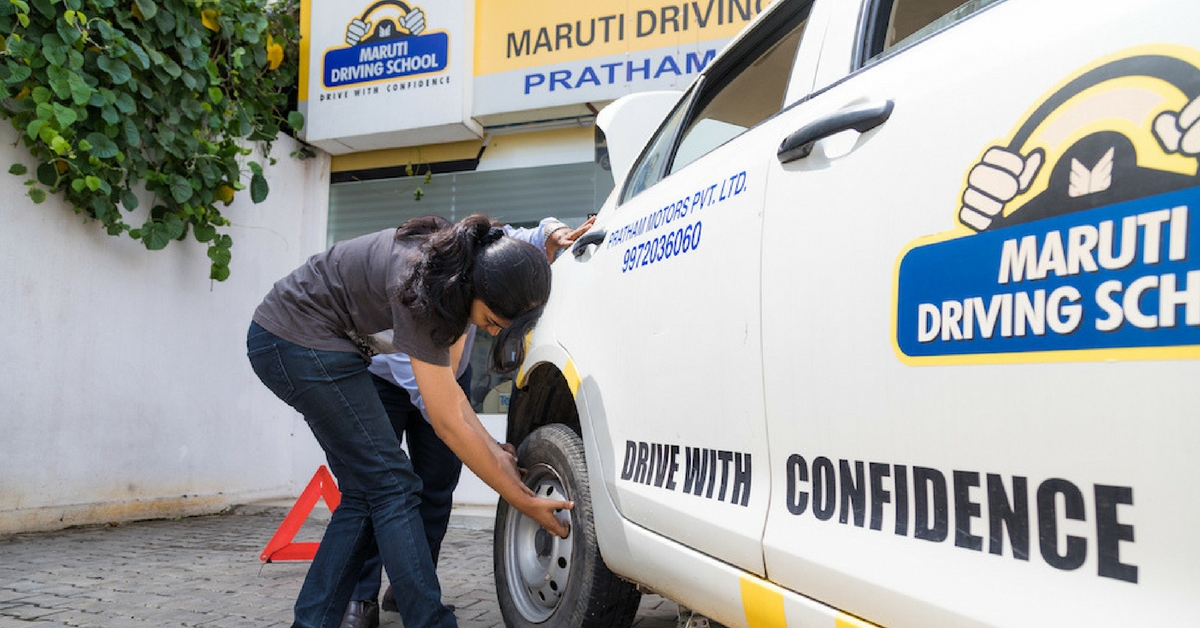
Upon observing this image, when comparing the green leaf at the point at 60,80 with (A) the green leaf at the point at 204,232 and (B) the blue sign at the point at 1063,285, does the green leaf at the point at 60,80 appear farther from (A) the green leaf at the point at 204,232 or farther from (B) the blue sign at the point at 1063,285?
(B) the blue sign at the point at 1063,285

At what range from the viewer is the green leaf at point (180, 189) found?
5605mm

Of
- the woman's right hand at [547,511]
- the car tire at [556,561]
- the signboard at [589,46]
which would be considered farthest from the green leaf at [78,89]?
the woman's right hand at [547,511]

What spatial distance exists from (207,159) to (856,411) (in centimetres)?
550

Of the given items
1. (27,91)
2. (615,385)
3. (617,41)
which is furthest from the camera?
(617,41)

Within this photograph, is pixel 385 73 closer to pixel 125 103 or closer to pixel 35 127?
pixel 125 103

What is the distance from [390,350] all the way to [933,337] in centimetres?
183

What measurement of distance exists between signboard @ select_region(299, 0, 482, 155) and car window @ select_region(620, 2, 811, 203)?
4005mm

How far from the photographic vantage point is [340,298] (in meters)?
2.58

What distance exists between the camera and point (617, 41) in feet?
18.9

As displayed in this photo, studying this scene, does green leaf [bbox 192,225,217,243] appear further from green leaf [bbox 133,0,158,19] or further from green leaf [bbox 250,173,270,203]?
green leaf [bbox 133,0,158,19]

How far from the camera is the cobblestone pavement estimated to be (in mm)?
3234

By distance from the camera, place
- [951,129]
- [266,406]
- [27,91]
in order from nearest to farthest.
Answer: [951,129], [27,91], [266,406]

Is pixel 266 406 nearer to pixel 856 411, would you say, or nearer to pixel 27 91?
pixel 27 91

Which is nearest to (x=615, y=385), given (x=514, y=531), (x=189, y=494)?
(x=514, y=531)
